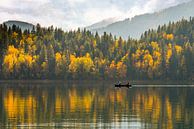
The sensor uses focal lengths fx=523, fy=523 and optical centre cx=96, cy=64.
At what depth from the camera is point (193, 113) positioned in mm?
89562

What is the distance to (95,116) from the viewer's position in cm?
8662

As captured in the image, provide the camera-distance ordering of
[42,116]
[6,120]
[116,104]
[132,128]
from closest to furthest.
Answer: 1. [132,128]
2. [6,120]
3. [42,116]
4. [116,104]

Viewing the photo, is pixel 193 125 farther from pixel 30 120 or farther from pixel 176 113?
pixel 30 120

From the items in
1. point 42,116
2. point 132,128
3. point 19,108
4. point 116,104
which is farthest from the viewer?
point 116,104

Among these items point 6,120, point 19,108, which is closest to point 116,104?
point 19,108

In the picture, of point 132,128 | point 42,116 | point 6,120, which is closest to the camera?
point 132,128

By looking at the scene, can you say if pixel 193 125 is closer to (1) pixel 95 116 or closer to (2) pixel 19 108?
(1) pixel 95 116

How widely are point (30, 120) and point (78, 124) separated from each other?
923 centimetres

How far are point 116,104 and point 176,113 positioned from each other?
81.1 feet

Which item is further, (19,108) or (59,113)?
(19,108)

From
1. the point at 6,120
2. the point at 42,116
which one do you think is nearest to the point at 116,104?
the point at 42,116

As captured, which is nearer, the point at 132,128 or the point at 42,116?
the point at 132,128

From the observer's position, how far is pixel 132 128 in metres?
71.1

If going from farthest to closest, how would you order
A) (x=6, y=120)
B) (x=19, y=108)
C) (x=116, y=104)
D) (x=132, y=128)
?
(x=116, y=104), (x=19, y=108), (x=6, y=120), (x=132, y=128)
